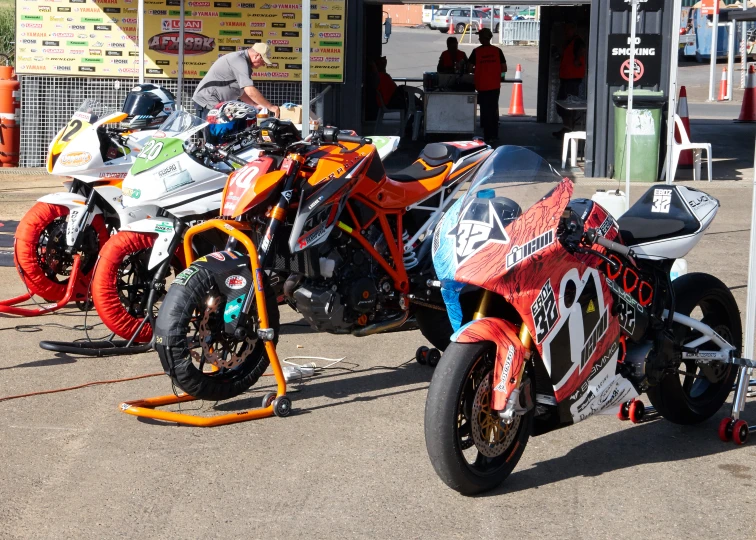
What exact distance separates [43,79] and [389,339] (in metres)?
9.10

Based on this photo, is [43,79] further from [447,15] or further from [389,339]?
[447,15]

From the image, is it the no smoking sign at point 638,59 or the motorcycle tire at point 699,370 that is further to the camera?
the no smoking sign at point 638,59

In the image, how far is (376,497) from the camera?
14.4 feet

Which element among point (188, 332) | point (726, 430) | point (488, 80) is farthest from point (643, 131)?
point (188, 332)

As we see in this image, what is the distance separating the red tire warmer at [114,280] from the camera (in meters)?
6.40

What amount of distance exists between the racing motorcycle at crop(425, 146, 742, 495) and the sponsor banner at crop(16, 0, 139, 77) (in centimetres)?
1063

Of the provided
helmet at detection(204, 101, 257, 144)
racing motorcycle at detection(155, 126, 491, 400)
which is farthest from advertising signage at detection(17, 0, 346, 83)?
racing motorcycle at detection(155, 126, 491, 400)

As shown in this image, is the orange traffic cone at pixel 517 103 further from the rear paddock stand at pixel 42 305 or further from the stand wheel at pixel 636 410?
the stand wheel at pixel 636 410

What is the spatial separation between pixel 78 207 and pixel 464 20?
40.5 meters

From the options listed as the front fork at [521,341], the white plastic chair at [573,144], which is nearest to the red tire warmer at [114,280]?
Answer: the front fork at [521,341]

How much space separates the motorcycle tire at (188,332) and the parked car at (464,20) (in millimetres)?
41432

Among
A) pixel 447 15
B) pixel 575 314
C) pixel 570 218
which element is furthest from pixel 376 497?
pixel 447 15

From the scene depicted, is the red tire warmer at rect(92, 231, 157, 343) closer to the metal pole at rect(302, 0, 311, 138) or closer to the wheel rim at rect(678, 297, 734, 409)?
the metal pole at rect(302, 0, 311, 138)

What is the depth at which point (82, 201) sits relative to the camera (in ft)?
23.4
